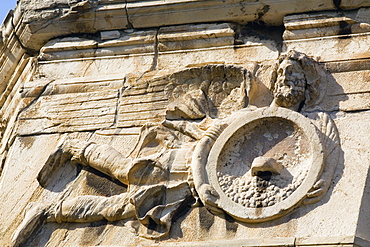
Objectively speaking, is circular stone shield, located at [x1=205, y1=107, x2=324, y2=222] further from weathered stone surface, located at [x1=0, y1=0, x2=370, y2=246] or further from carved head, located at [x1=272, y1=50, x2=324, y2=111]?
carved head, located at [x1=272, y1=50, x2=324, y2=111]

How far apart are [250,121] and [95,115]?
1244 millimetres

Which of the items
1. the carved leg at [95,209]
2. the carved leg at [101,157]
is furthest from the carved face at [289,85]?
the carved leg at [95,209]

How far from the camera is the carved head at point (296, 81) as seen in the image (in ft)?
22.5

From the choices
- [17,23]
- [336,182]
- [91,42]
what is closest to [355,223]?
[336,182]

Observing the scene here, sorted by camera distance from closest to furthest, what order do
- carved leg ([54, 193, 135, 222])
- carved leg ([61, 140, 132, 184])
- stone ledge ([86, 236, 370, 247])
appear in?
stone ledge ([86, 236, 370, 247])
carved leg ([54, 193, 135, 222])
carved leg ([61, 140, 132, 184])

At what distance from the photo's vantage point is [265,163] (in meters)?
6.59

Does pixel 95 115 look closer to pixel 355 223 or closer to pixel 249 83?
pixel 249 83

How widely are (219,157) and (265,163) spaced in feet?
1.15

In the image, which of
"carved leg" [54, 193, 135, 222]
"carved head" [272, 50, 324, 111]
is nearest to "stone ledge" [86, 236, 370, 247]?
"carved leg" [54, 193, 135, 222]

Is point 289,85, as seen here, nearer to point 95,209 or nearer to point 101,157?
point 101,157

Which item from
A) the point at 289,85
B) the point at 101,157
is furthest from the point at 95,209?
the point at 289,85

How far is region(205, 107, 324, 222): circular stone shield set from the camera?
21.3 ft

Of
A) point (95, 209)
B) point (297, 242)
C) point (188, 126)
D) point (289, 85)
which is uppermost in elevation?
point (289, 85)

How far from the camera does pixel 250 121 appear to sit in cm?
680
